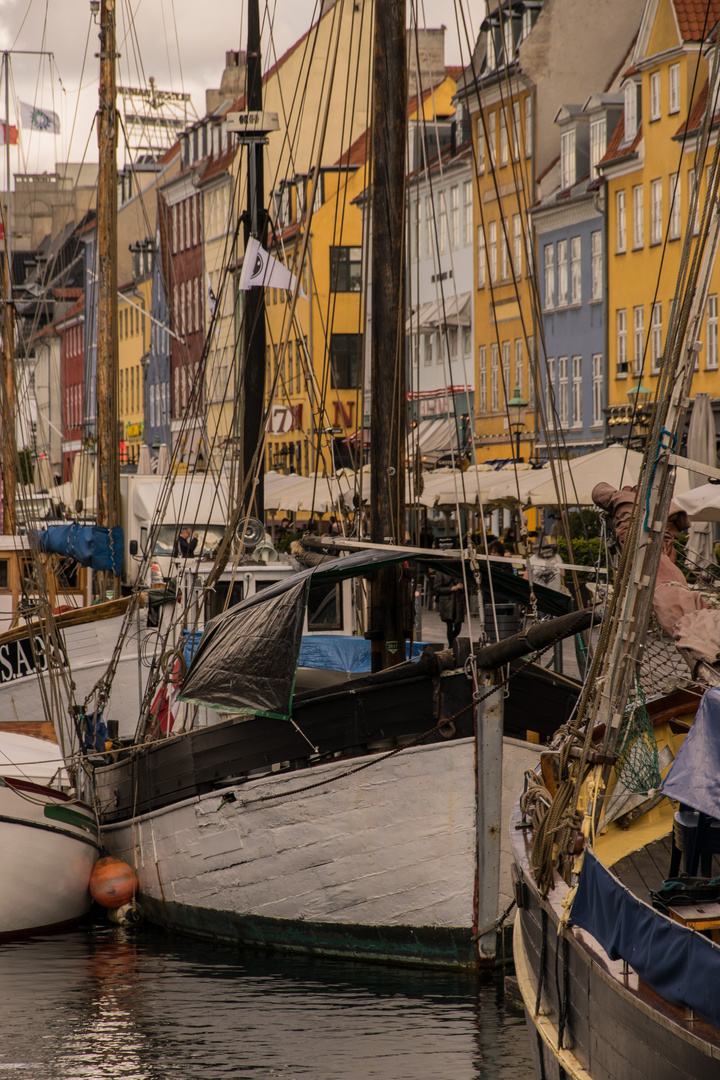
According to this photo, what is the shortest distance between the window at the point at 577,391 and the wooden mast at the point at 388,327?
33.6 meters

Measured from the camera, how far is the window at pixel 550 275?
48781 millimetres

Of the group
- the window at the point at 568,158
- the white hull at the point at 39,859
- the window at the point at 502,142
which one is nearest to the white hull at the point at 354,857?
the white hull at the point at 39,859

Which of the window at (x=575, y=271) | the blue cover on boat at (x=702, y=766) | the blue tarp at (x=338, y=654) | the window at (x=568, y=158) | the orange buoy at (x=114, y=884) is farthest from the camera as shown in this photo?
the window at (x=568, y=158)

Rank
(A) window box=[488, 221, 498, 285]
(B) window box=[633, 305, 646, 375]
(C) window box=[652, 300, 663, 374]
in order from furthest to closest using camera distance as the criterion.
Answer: (A) window box=[488, 221, 498, 285] → (B) window box=[633, 305, 646, 375] → (C) window box=[652, 300, 663, 374]

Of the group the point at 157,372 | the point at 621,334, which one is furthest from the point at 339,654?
the point at 157,372

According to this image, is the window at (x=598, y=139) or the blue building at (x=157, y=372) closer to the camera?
the window at (x=598, y=139)

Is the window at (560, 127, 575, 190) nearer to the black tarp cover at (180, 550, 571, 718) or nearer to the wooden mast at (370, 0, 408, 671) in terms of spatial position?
the wooden mast at (370, 0, 408, 671)

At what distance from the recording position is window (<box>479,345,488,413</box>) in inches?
2105

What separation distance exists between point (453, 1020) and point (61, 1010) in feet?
8.91

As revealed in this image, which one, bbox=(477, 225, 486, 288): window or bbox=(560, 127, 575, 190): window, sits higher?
bbox=(560, 127, 575, 190): window

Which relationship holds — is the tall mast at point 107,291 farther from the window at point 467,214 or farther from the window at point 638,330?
the window at point 467,214

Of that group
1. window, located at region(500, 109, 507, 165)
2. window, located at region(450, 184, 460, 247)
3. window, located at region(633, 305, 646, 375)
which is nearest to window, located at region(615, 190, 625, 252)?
window, located at region(633, 305, 646, 375)

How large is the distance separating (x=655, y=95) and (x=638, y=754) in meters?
36.8

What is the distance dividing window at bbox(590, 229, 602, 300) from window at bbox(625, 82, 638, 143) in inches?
122
